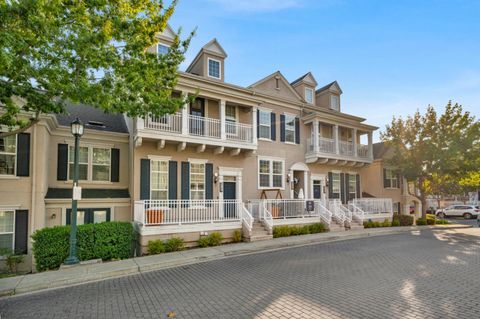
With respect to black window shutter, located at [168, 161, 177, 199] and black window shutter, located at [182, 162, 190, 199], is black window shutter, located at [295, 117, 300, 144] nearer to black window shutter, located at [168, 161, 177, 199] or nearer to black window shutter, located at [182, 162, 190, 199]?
black window shutter, located at [182, 162, 190, 199]

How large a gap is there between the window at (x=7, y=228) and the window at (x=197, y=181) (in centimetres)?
743

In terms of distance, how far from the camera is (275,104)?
57.9 feet

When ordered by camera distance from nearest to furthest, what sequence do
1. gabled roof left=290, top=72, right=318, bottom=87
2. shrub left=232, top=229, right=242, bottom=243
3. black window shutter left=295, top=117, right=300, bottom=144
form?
shrub left=232, top=229, right=242, bottom=243
black window shutter left=295, top=117, right=300, bottom=144
gabled roof left=290, top=72, right=318, bottom=87

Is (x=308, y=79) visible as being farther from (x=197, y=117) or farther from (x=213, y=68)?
(x=197, y=117)

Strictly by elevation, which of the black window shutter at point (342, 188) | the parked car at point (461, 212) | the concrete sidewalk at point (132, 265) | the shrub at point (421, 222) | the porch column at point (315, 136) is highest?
the porch column at point (315, 136)

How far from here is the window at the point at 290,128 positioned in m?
18.0

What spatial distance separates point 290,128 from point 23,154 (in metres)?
14.0

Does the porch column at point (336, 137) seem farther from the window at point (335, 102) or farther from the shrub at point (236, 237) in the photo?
the shrub at point (236, 237)

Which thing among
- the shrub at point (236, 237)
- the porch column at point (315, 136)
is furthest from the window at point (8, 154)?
the porch column at point (315, 136)

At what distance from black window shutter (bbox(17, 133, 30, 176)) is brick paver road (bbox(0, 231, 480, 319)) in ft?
22.8

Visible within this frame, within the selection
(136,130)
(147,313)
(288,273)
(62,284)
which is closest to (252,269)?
(288,273)

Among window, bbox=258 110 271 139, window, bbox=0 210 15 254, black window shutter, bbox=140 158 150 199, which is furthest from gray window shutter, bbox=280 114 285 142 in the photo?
window, bbox=0 210 15 254

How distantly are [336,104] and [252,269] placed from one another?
17035 mm

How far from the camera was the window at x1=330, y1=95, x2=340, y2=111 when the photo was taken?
2157 centimetres
